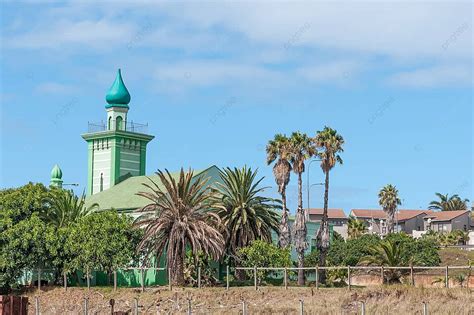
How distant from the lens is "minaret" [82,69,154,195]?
83.1 metres

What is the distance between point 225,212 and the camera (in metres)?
59.8

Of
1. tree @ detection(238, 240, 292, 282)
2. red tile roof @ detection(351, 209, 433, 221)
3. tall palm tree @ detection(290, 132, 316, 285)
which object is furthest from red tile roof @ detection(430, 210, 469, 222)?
tree @ detection(238, 240, 292, 282)

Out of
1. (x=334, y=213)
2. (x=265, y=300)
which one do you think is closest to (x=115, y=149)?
(x=265, y=300)

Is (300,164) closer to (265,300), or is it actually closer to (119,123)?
(265,300)

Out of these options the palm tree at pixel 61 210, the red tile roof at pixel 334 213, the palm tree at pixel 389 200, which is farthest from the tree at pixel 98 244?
the red tile roof at pixel 334 213

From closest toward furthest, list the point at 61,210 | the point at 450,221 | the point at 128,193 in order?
1. the point at 61,210
2. the point at 128,193
3. the point at 450,221

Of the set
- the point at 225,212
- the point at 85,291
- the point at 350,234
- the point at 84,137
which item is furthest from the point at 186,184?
the point at 350,234

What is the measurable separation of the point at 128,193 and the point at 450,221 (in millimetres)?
78354

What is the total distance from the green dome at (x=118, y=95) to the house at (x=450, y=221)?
67.8 m

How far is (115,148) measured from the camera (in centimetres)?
8306

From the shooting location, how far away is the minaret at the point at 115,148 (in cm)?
8306

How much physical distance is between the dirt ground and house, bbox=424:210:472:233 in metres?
90.3

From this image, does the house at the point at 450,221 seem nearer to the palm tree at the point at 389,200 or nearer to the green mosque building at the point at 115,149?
the palm tree at the point at 389,200

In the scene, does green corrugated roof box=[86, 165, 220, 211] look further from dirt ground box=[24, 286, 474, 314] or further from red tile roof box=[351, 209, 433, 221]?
red tile roof box=[351, 209, 433, 221]
